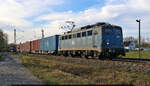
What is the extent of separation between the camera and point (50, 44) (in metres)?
36.7

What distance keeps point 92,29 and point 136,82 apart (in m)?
13.0

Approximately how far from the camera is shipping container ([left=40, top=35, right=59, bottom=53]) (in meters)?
33.8

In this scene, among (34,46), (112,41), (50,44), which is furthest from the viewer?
(34,46)

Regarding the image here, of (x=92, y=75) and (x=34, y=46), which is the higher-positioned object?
(x=34, y=46)

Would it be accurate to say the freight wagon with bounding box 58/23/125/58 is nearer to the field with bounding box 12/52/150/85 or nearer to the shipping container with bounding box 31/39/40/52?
the field with bounding box 12/52/150/85

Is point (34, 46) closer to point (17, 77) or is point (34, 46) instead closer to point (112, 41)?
point (112, 41)

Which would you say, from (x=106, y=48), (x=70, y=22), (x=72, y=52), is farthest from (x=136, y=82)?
(x=70, y=22)

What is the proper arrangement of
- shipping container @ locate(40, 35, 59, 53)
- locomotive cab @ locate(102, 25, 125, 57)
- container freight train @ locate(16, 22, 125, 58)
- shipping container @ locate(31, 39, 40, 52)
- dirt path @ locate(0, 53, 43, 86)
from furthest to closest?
shipping container @ locate(31, 39, 40, 52)
shipping container @ locate(40, 35, 59, 53)
container freight train @ locate(16, 22, 125, 58)
locomotive cab @ locate(102, 25, 125, 57)
dirt path @ locate(0, 53, 43, 86)

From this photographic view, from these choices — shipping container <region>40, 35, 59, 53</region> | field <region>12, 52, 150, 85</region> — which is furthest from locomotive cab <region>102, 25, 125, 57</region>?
shipping container <region>40, 35, 59, 53</region>

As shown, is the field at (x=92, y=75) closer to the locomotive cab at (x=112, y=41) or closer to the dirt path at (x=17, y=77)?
the dirt path at (x=17, y=77)

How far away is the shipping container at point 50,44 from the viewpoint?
33781mm

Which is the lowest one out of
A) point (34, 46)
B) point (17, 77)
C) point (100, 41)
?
point (17, 77)

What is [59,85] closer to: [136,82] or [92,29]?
[136,82]

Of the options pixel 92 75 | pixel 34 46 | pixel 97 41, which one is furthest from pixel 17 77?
pixel 34 46
